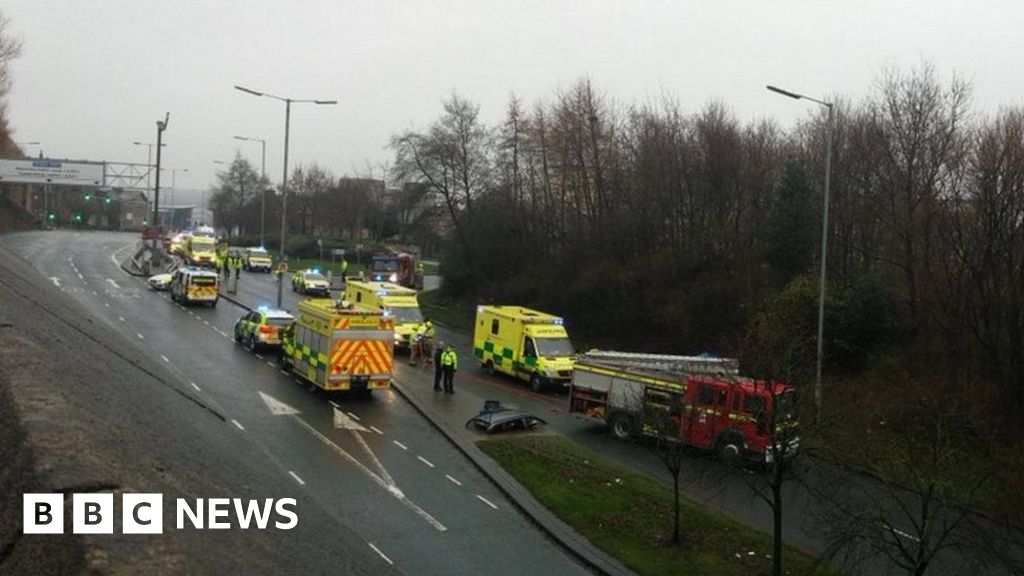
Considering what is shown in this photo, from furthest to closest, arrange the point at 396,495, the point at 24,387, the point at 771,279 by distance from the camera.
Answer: the point at 771,279 → the point at 396,495 → the point at 24,387

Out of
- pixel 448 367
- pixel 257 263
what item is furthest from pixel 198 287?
pixel 257 263

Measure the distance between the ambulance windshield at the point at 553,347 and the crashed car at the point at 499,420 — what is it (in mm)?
6252

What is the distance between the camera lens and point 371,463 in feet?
62.1

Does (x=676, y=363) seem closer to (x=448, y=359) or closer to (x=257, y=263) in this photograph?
(x=448, y=359)

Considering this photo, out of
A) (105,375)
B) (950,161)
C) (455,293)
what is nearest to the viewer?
(105,375)

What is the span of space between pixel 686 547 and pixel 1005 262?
1584cm

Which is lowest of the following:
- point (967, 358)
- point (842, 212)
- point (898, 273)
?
point (967, 358)

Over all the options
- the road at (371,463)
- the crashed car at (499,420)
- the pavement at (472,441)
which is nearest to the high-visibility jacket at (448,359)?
the pavement at (472,441)

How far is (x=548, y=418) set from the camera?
25.0m

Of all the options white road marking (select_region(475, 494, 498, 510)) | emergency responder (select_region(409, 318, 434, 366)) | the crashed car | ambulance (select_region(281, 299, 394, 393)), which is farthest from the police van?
white road marking (select_region(475, 494, 498, 510))

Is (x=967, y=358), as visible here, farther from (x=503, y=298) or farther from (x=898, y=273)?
(x=503, y=298)

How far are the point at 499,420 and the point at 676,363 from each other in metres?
4.75

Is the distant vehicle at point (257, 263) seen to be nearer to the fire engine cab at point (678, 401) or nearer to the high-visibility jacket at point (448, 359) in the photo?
the high-visibility jacket at point (448, 359)

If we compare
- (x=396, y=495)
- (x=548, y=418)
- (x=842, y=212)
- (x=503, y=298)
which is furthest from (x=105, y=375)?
(x=503, y=298)
